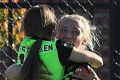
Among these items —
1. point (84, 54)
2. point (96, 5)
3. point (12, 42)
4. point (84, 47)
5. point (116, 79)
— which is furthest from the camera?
point (12, 42)

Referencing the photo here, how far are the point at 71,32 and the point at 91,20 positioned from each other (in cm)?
177

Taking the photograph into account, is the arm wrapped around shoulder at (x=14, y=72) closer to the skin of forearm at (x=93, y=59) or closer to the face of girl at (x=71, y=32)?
the face of girl at (x=71, y=32)

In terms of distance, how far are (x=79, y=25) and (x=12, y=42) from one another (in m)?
2.30

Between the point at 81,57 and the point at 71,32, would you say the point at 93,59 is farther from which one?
the point at 71,32

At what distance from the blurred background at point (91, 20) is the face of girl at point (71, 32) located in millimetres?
1260

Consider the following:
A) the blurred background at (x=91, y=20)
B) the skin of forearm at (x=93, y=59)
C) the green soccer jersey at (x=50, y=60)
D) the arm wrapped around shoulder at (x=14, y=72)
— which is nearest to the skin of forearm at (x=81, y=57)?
the skin of forearm at (x=93, y=59)

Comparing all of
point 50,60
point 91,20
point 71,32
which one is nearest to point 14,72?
point 50,60

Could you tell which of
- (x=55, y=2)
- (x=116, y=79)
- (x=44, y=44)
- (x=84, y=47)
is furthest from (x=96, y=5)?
(x=44, y=44)

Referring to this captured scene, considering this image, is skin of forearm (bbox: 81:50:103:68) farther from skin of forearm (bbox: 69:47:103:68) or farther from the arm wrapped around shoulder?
the arm wrapped around shoulder

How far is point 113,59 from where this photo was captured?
4.49m

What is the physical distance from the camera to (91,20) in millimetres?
4949

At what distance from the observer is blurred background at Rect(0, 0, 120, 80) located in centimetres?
449

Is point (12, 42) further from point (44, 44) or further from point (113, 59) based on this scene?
point (44, 44)

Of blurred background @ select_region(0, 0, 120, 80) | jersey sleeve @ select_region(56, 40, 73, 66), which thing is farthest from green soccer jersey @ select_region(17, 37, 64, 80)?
blurred background @ select_region(0, 0, 120, 80)
